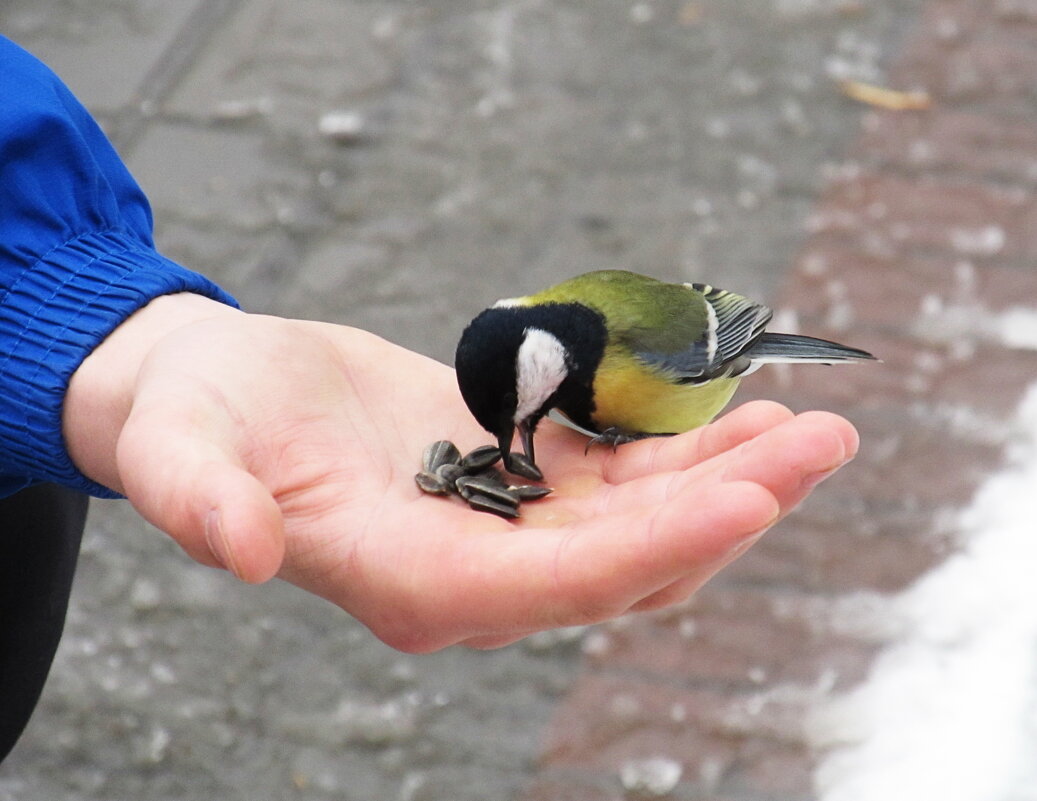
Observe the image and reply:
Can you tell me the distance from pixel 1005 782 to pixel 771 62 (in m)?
3.02

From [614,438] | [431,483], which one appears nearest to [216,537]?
[431,483]

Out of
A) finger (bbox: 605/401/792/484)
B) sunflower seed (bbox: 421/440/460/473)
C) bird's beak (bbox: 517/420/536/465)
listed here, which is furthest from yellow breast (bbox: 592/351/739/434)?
sunflower seed (bbox: 421/440/460/473)

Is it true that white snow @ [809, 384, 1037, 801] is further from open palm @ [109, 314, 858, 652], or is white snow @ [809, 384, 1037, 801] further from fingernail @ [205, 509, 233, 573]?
fingernail @ [205, 509, 233, 573]

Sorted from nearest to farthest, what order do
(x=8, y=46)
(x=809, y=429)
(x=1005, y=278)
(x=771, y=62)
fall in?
(x=809, y=429) < (x=8, y=46) < (x=1005, y=278) < (x=771, y=62)

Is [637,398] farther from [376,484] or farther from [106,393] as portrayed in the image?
[106,393]

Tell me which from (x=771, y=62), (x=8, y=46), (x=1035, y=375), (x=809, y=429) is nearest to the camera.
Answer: (x=809, y=429)

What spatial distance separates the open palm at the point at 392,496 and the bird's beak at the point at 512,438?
4.1 inches

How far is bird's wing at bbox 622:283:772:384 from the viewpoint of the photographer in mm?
2773

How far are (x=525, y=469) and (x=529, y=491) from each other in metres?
0.12

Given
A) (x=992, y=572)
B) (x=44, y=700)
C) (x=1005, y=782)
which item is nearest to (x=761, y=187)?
(x=992, y=572)

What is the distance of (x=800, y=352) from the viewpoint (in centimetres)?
318

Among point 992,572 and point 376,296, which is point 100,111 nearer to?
point 376,296

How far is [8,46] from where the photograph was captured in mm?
2121

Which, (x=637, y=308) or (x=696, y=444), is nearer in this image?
(x=696, y=444)
